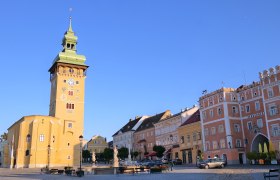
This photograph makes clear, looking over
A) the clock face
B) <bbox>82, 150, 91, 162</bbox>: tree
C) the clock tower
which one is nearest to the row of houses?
the clock tower

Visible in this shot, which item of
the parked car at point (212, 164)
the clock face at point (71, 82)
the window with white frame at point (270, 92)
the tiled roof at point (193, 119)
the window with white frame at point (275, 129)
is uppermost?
the clock face at point (71, 82)

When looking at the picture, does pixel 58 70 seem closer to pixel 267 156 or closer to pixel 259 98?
pixel 259 98

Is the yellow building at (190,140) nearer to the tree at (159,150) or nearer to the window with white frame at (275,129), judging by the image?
the tree at (159,150)

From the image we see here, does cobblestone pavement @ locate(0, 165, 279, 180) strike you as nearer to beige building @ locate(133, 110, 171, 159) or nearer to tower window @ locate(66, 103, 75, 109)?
tower window @ locate(66, 103, 75, 109)

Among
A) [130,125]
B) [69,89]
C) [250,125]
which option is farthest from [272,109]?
[130,125]

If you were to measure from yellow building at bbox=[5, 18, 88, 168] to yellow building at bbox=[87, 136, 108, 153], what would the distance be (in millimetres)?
32912

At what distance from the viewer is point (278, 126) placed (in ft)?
145

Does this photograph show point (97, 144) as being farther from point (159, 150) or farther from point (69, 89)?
point (159, 150)

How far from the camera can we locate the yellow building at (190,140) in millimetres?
57969

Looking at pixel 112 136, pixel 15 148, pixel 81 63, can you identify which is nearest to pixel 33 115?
pixel 15 148

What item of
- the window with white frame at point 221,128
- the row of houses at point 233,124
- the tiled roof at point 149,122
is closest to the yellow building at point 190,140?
the row of houses at point 233,124

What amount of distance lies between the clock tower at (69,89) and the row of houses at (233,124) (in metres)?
24.3

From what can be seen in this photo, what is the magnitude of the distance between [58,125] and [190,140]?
29.2m

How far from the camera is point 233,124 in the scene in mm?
51125
